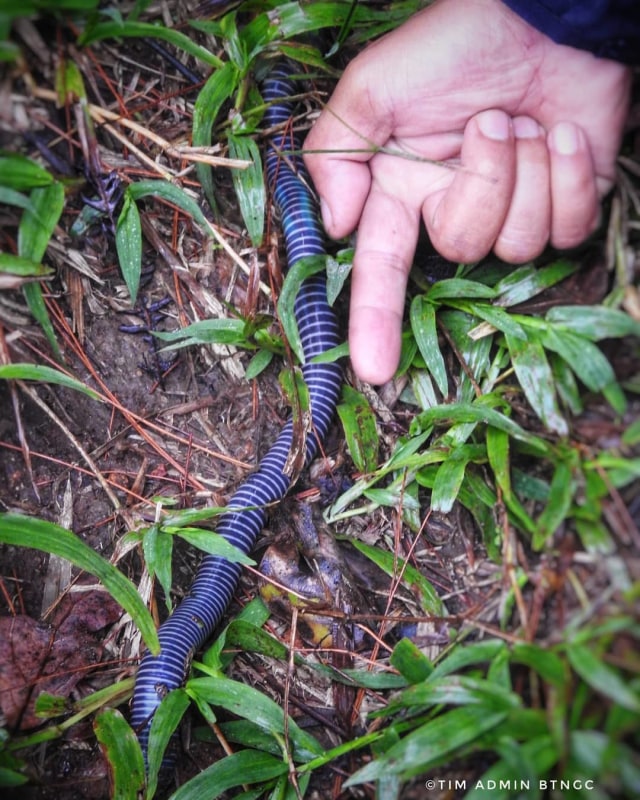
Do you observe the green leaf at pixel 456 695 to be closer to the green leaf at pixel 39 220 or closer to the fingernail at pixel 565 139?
the fingernail at pixel 565 139

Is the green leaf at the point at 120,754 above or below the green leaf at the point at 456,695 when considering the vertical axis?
below

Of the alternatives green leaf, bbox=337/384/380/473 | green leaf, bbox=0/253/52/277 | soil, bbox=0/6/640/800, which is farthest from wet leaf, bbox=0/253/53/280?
green leaf, bbox=337/384/380/473

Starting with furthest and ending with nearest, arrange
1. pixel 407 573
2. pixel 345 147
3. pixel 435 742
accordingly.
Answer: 1. pixel 345 147
2. pixel 407 573
3. pixel 435 742

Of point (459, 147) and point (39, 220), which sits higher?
point (459, 147)

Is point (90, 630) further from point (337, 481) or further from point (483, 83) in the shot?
point (483, 83)

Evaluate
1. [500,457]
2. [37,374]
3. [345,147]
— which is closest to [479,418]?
[500,457]

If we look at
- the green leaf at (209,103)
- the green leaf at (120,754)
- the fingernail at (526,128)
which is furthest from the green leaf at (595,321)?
the green leaf at (120,754)

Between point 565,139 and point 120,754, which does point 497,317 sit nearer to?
point 565,139
